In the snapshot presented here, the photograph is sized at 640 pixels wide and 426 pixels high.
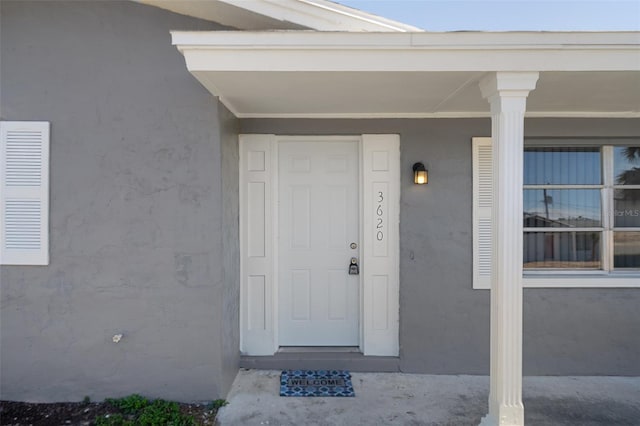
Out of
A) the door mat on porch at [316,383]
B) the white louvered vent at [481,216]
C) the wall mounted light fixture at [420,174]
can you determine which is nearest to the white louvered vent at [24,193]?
the door mat on porch at [316,383]

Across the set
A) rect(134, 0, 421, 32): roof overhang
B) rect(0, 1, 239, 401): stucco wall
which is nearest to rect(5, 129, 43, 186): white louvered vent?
rect(0, 1, 239, 401): stucco wall

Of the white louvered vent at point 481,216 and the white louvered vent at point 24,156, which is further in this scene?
the white louvered vent at point 481,216

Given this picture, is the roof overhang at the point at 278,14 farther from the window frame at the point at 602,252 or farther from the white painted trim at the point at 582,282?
the white painted trim at the point at 582,282

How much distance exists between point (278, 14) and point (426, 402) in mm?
3450

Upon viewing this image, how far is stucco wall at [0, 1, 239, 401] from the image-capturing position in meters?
3.57

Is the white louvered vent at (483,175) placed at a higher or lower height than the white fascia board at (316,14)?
lower

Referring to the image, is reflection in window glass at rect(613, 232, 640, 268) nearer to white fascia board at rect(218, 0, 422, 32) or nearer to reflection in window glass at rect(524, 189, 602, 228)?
reflection in window glass at rect(524, 189, 602, 228)

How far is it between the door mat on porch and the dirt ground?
73cm

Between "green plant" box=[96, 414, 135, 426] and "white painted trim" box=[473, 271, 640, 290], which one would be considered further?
"white painted trim" box=[473, 271, 640, 290]

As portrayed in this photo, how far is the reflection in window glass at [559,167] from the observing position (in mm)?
4336

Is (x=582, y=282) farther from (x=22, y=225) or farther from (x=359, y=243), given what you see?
(x=22, y=225)

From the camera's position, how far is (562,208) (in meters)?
4.34

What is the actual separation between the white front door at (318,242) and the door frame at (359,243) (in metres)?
0.09

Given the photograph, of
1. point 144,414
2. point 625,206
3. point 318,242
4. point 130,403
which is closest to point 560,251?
point 625,206
